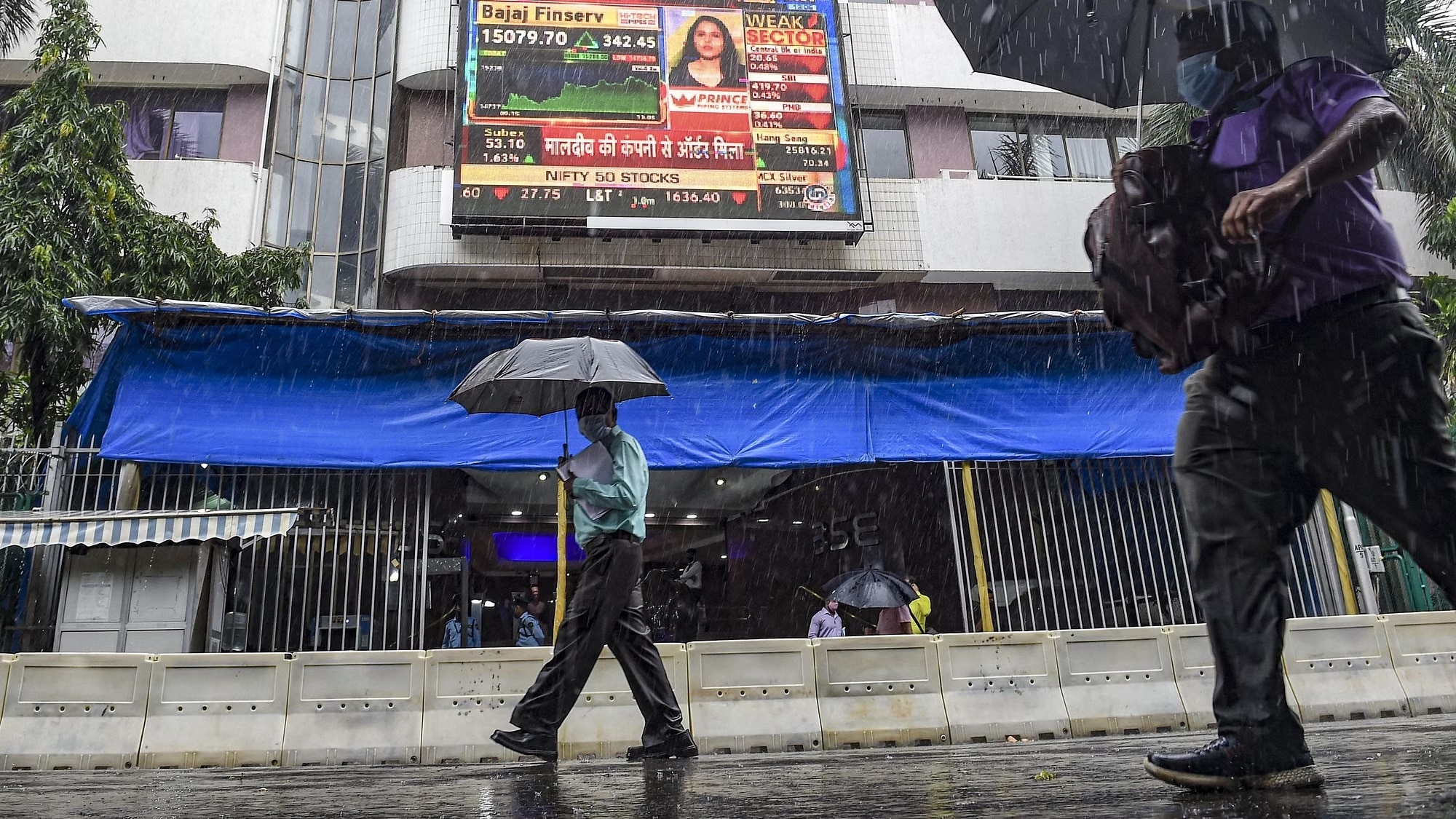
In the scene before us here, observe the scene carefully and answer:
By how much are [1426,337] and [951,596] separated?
45.6ft

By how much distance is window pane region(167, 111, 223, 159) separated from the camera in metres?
15.7

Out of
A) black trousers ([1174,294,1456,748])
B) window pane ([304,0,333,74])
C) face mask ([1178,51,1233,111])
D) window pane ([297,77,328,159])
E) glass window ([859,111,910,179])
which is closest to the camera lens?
black trousers ([1174,294,1456,748])

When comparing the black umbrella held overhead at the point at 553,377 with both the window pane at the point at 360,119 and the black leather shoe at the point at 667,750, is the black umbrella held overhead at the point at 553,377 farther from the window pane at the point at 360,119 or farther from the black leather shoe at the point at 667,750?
the window pane at the point at 360,119

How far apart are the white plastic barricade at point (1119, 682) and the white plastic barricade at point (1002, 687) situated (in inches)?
4.8

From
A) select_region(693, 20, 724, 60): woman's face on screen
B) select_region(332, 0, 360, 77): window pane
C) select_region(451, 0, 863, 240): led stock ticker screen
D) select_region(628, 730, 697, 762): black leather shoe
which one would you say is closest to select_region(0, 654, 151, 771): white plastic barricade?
select_region(628, 730, 697, 762): black leather shoe

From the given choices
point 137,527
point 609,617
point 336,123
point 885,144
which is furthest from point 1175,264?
point 336,123

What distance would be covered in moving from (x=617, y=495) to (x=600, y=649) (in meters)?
0.75

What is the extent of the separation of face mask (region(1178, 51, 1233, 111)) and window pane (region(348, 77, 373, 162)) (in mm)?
15255

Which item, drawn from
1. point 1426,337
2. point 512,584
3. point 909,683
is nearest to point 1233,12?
point 1426,337

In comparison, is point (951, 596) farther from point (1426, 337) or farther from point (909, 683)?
point (1426, 337)

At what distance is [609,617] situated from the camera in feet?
16.1

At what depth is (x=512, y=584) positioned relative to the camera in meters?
17.8

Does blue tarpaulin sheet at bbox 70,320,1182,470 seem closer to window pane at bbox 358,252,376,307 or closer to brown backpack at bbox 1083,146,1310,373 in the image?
window pane at bbox 358,252,376,307

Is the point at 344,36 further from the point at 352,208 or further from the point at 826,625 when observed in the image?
the point at 826,625
